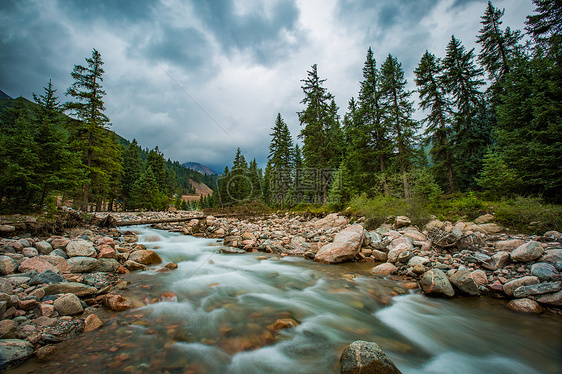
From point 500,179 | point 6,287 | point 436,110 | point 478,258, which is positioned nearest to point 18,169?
point 6,287

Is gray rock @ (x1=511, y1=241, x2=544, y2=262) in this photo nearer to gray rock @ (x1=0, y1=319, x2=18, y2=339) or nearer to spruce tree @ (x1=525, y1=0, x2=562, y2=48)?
gray rock @ (x1=0, y1=319, x2=18, y2=339)

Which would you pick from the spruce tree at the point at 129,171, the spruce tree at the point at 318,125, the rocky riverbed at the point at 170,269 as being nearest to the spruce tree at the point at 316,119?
the spruce tree at the point at 318,125

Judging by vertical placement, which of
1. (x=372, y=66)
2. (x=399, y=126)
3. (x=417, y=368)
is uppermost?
(x=372, y=66)

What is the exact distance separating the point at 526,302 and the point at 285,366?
188 inches

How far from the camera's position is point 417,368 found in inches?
112

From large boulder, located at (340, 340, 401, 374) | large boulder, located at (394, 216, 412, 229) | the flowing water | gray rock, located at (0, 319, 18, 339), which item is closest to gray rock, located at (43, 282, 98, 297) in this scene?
the flowing water

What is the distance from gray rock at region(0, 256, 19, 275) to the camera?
13.3 feet

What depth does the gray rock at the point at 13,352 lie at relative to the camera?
226cm

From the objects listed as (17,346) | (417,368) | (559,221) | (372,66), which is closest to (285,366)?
(417,368)

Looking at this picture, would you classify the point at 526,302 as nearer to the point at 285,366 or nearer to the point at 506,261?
the point at 506,261

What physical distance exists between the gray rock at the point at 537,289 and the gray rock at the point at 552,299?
60mm

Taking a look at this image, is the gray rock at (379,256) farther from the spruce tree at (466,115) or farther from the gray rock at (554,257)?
the spruce tree at (466,115)

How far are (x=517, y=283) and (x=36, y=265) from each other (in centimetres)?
1026

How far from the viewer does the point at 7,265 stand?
4.12 meters
